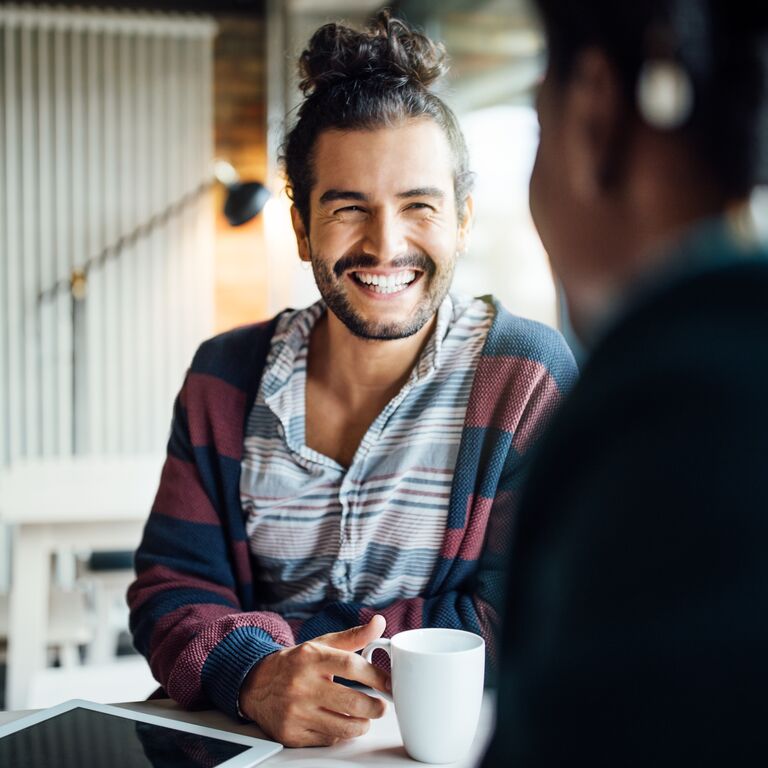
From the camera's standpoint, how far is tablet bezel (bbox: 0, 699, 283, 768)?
78cm

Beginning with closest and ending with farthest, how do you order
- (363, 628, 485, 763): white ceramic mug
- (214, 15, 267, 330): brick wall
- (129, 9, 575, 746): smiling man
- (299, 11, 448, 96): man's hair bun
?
(363, 628, 485, 763): white ceramic mug → (129, 9, 575, 746): smiling man → (299, 11, 448, 96): man's hair bun → (214, 15, 267, 330): brick wall

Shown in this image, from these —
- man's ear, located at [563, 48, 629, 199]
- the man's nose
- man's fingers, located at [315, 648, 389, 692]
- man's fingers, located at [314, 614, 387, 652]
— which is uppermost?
the man's nose

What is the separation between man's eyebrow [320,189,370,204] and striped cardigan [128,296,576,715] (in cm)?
23

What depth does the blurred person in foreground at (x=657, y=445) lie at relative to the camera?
1.08 ft

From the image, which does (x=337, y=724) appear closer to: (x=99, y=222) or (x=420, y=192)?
(x=420, y=192)

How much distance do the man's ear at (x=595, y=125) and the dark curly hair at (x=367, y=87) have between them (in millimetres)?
808

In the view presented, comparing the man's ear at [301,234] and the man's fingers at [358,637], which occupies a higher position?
the man's ear at [301,234]

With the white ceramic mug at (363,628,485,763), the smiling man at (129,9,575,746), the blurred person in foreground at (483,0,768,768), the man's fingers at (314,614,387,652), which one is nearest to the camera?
the blurred person in foreground at (483,0,768,768)

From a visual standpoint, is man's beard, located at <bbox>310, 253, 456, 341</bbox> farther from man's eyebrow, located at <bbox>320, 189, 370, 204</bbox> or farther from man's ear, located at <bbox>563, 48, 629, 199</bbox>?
man's ear, located at <bbox>563, 48, 629, 199</bbox>

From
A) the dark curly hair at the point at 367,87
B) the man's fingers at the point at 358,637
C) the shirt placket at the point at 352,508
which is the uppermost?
the dark curly hair at the point at 367,87

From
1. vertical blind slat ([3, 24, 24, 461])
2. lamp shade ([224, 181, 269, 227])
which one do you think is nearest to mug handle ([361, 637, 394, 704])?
lamp shade ([224, 181, 269, 227])

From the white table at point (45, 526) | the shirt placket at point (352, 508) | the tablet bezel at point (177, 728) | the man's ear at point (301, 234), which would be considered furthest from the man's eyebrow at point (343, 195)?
the white table at point (45, 526)

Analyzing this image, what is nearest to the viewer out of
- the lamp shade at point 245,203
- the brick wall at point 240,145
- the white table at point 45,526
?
the white table at point 45,526

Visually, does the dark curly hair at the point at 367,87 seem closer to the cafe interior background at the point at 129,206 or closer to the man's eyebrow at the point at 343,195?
the man's eyebrow at the point at 343,195
